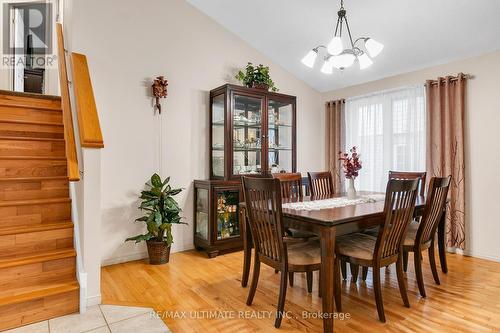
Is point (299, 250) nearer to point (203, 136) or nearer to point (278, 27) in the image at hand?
point (203, 136)

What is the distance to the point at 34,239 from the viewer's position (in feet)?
7.13

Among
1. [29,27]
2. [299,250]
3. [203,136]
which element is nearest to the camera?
[299,250]

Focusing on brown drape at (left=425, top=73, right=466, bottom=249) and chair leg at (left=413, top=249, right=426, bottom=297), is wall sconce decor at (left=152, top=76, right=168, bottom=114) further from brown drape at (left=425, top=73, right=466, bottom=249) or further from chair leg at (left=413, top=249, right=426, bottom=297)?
brown drape at (left=425, top=73, right=466, bottom=249)

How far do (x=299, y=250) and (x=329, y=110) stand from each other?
10.8ft

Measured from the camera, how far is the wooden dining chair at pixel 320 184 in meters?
3.41

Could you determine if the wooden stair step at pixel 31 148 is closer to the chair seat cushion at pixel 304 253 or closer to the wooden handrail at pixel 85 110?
the wooden handrail at pixel 85 110

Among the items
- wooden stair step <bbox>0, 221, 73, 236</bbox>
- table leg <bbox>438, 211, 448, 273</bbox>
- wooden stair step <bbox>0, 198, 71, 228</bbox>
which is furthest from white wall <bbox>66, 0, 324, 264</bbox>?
table leg <bbox>438, 211, 448, 273</bbox>

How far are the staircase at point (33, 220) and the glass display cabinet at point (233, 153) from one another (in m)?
1.51

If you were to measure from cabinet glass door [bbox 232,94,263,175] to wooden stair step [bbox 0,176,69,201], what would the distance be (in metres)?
1.83

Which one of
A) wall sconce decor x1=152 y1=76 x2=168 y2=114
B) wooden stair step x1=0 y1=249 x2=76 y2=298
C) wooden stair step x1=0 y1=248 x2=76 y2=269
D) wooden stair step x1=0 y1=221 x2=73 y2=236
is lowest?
wooden stair step x1=0 y1=249 x2=76 y2=298

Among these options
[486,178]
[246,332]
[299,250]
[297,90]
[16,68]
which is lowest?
[246,332]

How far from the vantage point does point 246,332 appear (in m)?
1.95

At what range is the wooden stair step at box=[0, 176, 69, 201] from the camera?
2.39 meters

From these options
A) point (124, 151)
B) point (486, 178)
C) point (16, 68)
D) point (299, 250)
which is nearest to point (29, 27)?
point (16, 68)
